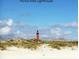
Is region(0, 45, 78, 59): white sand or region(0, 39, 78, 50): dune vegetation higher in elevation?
region(0, 39, 78, 50): dune vegetation

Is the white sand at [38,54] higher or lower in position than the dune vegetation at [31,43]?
lower

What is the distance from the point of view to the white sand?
1.59 meters

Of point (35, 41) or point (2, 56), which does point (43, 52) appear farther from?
point (2, 56)

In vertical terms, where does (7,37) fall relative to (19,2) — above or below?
below

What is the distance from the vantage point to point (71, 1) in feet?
5.24

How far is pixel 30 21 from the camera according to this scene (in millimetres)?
1602

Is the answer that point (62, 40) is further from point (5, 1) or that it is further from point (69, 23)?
point (5, 1)

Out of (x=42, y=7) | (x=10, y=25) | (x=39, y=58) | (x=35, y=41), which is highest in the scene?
(x=42, y=7)

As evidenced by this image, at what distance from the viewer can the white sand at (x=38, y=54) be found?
1.59 m

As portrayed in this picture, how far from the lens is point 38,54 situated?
5.21 ft

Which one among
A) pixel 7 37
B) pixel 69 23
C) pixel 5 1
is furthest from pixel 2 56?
pixel 69 23

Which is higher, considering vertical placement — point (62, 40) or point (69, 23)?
point (69, 23)

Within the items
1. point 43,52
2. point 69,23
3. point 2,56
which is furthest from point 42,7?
point 2,56

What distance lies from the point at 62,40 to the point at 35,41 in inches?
8.5
